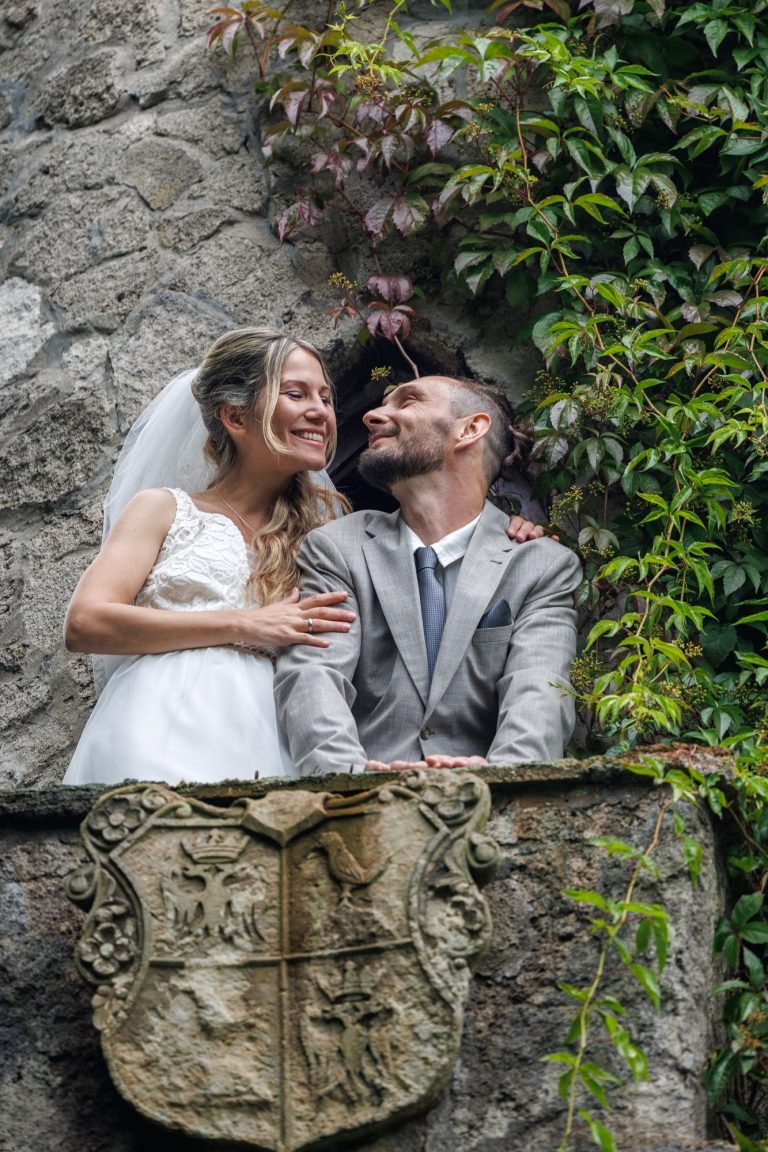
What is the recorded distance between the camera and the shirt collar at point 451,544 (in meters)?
4.23

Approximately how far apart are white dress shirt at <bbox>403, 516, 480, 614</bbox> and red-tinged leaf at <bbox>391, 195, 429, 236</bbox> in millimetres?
960

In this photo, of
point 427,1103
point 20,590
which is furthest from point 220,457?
point 427,1103

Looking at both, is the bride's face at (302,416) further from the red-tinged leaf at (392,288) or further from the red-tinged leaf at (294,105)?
the red-tinged leaf at (294,105)

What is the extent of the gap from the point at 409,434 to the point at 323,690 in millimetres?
846

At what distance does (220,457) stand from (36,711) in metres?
0.85

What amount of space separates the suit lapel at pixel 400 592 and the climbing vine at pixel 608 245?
0.37m

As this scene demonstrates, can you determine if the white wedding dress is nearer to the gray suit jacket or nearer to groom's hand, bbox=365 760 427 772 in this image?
the gray suit jacket

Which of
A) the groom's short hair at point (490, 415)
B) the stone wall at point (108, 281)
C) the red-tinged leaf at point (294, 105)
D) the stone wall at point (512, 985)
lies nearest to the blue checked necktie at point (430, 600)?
the groom's short hair at point (490, 415)

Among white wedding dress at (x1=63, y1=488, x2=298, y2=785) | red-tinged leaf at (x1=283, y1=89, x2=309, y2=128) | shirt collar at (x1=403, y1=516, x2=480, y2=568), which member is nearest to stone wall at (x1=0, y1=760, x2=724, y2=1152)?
white wedding dress at (x1=63, y1=488, x2=298, y2=785)

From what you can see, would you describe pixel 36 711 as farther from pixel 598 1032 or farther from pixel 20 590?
pixel 598 1032

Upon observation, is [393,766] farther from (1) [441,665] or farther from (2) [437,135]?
(2) [437,135]

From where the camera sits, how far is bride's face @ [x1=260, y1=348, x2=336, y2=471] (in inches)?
177

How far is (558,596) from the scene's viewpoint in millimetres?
4137

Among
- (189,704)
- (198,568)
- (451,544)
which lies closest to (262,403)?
(198,568)
